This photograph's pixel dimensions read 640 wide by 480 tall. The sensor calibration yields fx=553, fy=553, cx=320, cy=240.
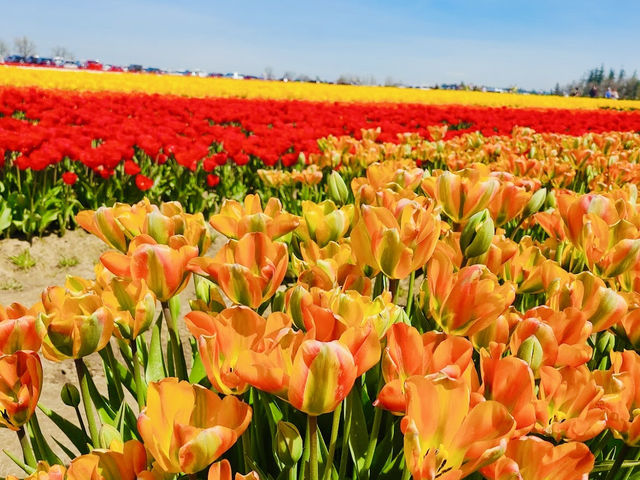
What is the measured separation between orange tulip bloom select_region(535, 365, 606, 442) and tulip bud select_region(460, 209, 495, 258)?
1.36 feet

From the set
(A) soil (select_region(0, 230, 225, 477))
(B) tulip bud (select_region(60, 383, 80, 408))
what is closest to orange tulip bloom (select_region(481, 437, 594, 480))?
(B) tulip bud (select_region(60, 383, 80, 408))

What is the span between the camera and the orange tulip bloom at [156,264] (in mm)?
933

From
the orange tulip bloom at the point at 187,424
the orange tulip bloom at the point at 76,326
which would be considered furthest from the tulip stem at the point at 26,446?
the orange tulip bloom at the point at 187,424

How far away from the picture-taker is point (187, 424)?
27.7 inches

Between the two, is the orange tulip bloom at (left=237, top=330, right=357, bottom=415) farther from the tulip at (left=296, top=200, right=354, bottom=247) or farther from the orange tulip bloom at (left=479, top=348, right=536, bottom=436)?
the tulip at (left=296, top=200, right=354, bottom=247)

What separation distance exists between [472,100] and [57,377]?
77.5 ft

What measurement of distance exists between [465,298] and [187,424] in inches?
17.9

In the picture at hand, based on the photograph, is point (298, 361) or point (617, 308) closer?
point (298, 361)

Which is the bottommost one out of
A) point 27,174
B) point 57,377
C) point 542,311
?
point 57,377

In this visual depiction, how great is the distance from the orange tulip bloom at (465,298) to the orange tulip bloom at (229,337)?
0.28 metres

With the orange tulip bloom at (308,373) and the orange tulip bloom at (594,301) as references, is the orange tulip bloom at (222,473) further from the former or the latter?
the orange tulip bloom at (594,301)

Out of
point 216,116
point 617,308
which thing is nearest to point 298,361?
point 617,308

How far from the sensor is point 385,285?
1302 millimetres

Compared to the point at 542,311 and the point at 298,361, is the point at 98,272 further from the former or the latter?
the point at 542,311
